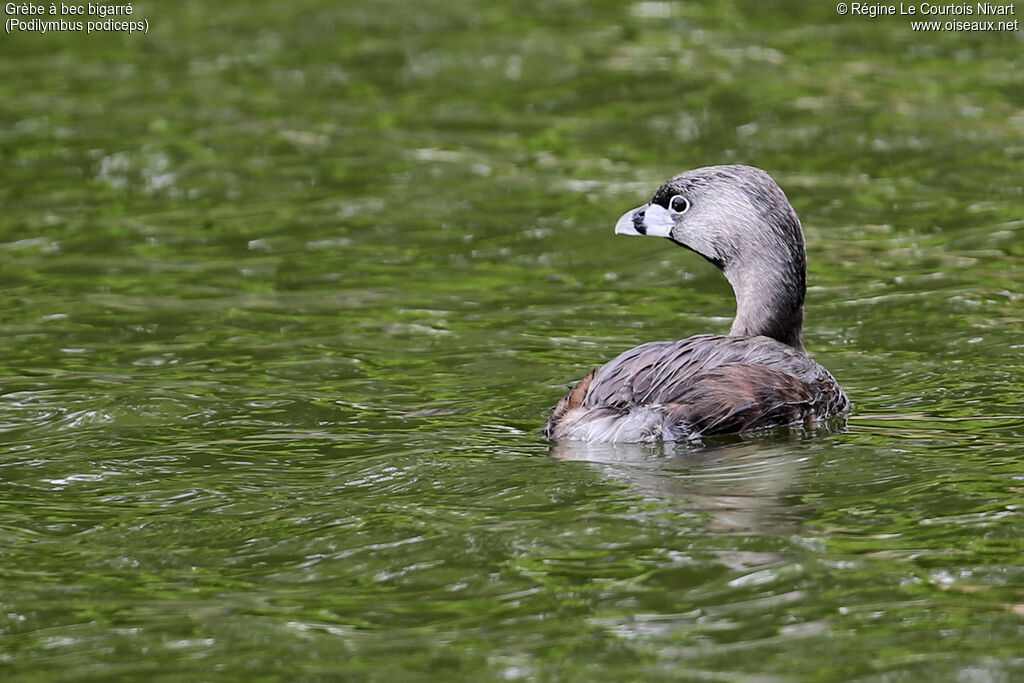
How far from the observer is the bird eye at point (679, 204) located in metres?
8.06

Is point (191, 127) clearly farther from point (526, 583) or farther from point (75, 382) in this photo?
point (526, 583)

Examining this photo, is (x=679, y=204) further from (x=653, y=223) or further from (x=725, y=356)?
(x=725, y=356)

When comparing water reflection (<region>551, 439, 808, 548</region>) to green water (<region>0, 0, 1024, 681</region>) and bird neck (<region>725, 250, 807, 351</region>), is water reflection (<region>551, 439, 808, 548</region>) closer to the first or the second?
green water (<region>0, 0, 1024, 681</region>)

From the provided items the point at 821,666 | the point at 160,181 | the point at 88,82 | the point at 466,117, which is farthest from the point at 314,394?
the point at 88,82

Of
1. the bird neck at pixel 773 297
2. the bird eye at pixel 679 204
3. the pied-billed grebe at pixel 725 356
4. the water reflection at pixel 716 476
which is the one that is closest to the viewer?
the water reflection at pixel 716 476

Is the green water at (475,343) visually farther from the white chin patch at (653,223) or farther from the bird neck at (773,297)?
the white chin patch at (653,223)

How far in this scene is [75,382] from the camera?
342 inches

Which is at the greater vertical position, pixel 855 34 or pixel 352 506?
pixel 855 34

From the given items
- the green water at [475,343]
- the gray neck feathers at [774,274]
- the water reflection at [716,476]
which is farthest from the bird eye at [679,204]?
the water reflection at [716,476]

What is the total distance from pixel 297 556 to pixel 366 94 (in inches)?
372

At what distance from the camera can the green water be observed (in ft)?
17.6

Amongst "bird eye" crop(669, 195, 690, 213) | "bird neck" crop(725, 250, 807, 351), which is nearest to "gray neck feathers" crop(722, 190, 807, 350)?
"bird neck" crop(725, 250, 807, 351)

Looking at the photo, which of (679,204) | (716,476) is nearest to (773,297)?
(679,204)

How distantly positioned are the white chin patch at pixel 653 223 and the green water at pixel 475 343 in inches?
35.7
